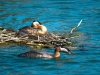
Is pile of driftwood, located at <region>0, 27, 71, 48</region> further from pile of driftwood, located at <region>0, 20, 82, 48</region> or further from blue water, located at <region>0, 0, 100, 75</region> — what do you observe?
blue water, located at <region>0, 0, 100, 75</region>

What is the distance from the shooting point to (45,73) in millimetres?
14867

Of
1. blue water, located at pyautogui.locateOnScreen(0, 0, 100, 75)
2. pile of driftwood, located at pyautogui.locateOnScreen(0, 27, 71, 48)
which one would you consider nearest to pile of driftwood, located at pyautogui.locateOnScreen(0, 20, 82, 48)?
pile of driftwood, located at pyautogui.locateOnScreen(0, 27, 71, 48)

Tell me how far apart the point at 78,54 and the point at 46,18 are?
7126 mm

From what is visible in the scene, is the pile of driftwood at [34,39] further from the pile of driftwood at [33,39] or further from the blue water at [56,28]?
the blue water at [56,28]

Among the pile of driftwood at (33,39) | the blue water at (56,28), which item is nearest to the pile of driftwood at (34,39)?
the pile of driftwood at (33,39)

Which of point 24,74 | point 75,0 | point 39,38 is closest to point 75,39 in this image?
point 39,38

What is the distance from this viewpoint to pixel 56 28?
21.0 meters

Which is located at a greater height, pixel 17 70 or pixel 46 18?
pixel 46 18

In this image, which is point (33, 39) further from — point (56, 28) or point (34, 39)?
point (56, 28)

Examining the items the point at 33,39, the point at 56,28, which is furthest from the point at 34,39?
the point at 56,28

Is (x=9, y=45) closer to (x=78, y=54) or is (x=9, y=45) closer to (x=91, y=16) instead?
(x=78, y=54)

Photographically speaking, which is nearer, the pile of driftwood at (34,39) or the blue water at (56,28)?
the blue water at (56,28)

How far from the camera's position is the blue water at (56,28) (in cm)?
1528

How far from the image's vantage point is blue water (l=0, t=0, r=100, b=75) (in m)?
15.3
